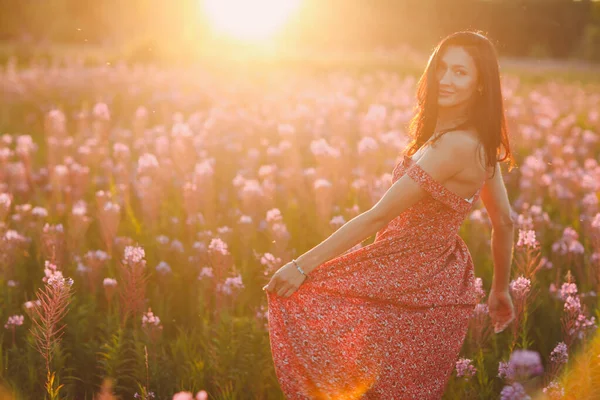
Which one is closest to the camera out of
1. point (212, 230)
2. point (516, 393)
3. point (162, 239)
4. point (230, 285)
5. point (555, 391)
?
point (516, 393)

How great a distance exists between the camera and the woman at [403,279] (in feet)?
7.88

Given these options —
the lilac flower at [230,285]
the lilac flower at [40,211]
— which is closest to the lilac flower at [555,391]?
the lilac flower at [230,285]

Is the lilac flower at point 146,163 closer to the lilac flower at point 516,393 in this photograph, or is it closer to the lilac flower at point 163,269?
the lilac flower at point 163,269

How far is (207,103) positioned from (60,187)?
554cm

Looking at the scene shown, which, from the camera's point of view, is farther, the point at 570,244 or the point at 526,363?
the point at 570,244

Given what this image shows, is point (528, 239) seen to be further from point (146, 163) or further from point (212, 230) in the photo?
point (146, 163)

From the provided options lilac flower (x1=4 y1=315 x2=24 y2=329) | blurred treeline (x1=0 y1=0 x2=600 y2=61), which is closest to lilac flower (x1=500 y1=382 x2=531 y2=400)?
lilac flower (x1=4 y1=315 x2=24 y2=329)

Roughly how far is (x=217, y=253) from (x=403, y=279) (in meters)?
1.41

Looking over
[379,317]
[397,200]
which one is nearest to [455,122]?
[397,200]

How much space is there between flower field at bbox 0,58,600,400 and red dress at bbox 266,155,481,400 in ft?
1.39

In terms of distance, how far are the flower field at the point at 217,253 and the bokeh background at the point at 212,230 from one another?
2cm

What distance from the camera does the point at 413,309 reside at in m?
2.49

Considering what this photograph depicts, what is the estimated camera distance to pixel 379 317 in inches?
95.7

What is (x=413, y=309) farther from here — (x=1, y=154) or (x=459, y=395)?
(x=1, y=154)
